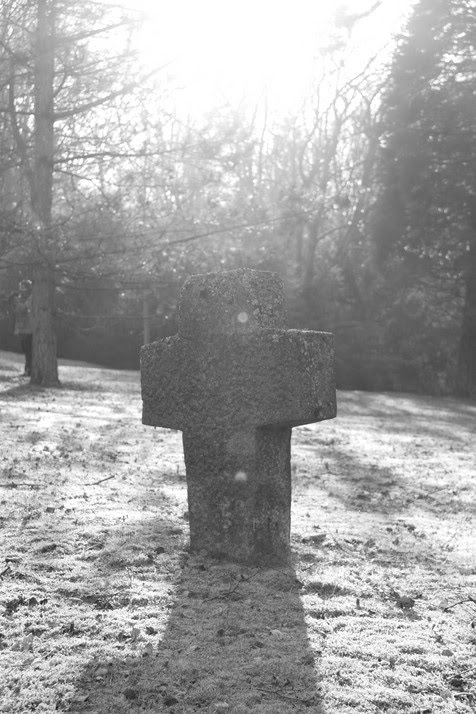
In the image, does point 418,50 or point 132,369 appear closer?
point 418,50

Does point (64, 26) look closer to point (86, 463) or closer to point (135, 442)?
point (135, 442)

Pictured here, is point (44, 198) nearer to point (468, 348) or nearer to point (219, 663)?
point (468, 348)

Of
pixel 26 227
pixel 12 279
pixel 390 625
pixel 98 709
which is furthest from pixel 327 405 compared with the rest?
pixel 12 279

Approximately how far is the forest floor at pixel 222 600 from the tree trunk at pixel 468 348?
15138mm

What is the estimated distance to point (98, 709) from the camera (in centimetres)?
300

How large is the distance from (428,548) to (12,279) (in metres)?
15.0

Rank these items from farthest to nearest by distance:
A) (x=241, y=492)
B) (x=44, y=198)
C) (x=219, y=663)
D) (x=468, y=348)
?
(x=468, y=348), (x=44, y=198), (x=241, y=492), (x=219, y=663)

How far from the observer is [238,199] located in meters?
17.2

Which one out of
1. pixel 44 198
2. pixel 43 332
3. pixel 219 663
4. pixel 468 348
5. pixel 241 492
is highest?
pixel 44 198

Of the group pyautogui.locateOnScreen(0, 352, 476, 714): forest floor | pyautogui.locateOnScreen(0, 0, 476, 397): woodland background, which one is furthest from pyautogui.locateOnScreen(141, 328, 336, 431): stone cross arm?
pyautogui.locateOnScreen(0, 0, 476, 397): woodland background

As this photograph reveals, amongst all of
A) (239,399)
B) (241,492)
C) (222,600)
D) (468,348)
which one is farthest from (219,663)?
(468,348)

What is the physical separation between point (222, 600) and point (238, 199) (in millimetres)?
13791

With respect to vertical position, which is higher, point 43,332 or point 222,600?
point 43,332

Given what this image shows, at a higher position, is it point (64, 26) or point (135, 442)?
point (64, 26)
